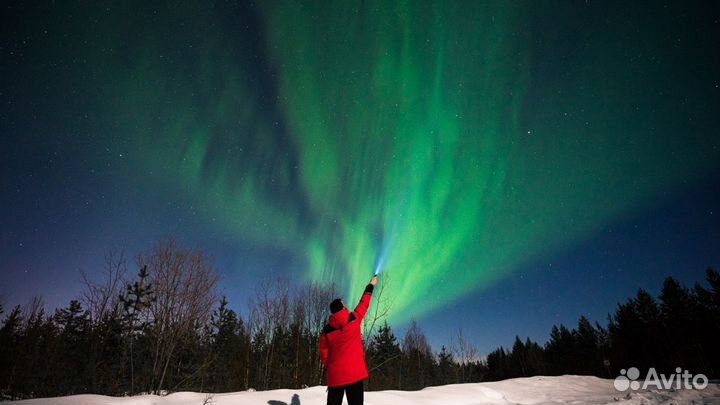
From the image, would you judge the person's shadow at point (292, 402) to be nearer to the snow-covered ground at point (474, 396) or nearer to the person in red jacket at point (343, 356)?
the snow-covered ground at point (474, 396)

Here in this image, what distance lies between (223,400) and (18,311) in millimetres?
41316

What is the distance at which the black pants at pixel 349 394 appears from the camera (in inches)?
147

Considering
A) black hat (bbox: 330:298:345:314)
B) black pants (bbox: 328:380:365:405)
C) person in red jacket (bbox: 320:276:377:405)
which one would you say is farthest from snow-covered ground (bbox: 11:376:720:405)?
black hat (bbox: 330:298:345:314)

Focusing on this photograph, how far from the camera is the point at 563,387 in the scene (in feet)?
30.7

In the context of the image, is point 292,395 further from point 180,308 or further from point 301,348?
point 301,348

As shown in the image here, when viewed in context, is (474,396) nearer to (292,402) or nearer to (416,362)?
(292,402)

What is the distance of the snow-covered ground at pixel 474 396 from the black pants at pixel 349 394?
3087 millimetres

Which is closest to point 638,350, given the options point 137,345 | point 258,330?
point 258,330

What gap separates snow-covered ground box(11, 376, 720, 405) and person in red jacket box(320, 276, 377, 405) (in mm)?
3227

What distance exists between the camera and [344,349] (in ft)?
12.3

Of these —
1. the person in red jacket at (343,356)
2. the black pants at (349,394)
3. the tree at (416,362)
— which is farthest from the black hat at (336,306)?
the tree at (416,362)

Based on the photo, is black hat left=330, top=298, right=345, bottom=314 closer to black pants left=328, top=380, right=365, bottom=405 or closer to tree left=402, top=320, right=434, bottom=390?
black pants left=328, top=380, right=365, bottom=405

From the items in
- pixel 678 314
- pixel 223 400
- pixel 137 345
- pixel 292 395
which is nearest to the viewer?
pixel 223 400

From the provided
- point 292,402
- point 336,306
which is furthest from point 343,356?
point 292,402
